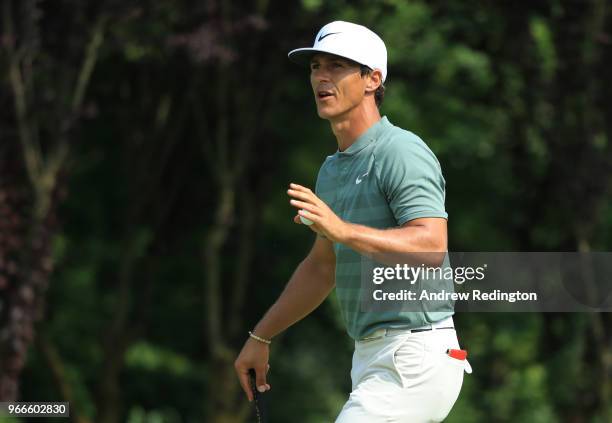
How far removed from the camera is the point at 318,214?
3.60 m

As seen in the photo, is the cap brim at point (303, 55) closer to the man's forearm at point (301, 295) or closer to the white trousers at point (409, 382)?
the man's forearm at point (301, 295)

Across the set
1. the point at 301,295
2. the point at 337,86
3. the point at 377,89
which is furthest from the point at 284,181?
the point at 337,86

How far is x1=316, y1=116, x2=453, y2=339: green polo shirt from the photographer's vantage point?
12.6ft

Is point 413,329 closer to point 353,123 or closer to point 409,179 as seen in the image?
point 409,179

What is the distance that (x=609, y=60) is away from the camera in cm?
1172

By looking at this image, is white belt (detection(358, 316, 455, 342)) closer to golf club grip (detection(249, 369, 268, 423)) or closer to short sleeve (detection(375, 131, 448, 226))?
short sleeve (detection(375, 131, 448, 226))

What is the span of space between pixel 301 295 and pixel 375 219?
65 centimetres

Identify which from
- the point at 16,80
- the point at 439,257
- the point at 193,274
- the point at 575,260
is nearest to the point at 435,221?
the point at 439,257

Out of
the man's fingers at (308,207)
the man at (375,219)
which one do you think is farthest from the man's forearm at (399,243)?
the man's fingers at (308,207)

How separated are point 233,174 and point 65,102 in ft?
6.57

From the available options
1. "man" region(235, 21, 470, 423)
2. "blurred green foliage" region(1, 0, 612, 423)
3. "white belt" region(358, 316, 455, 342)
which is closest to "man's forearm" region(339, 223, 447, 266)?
"man" region(235, 21, 470, 423)

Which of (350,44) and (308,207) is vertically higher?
(350,44)

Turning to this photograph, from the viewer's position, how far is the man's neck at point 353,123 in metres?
4.22

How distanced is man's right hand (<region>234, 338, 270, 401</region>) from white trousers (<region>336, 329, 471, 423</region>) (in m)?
0.61
